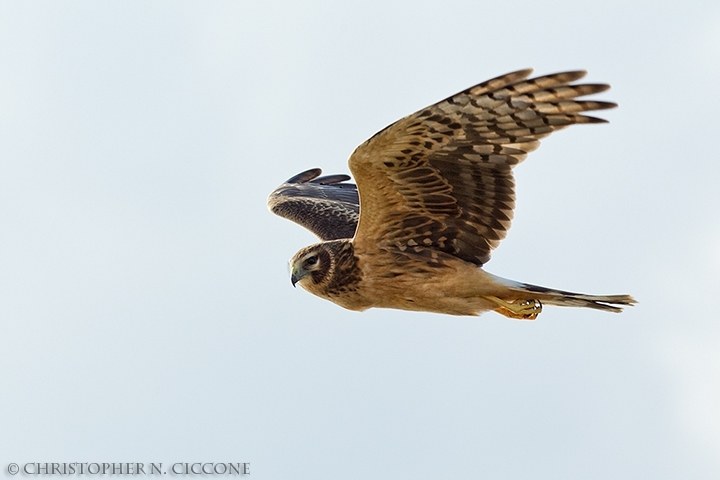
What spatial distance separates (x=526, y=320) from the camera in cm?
1049

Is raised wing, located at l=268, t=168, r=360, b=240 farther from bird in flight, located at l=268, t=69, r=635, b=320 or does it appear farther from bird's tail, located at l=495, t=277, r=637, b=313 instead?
bird's tail, located at l=495, t=277, r=637, b=313

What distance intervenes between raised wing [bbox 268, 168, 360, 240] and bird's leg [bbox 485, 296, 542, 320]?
2.41 metres

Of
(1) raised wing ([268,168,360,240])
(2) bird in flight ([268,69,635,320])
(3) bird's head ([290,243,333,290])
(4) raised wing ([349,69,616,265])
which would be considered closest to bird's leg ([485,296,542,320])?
(2) bird in flight ([268,69,635,320])

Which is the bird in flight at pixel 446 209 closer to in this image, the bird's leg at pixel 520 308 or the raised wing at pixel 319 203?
the bird's leg at pixel 520 308

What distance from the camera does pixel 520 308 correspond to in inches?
407

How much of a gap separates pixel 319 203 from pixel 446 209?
344 cm

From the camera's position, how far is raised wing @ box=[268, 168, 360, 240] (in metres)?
12.7

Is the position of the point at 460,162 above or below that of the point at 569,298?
above

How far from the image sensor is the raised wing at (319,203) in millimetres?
12672

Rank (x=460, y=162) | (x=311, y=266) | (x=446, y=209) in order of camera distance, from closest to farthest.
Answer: (x=460, y=162)
(x=446, y=209)
(x=311, y=266)

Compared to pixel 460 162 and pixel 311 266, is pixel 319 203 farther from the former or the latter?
pixel 460 162

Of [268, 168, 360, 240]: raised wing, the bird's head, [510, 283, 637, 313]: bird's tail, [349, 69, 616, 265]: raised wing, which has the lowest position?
[510, 283, 637, 313]: bird's tail

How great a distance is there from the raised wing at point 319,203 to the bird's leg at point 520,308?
7.92ft

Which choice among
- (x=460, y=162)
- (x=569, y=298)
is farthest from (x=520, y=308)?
(x=460, y=162)
